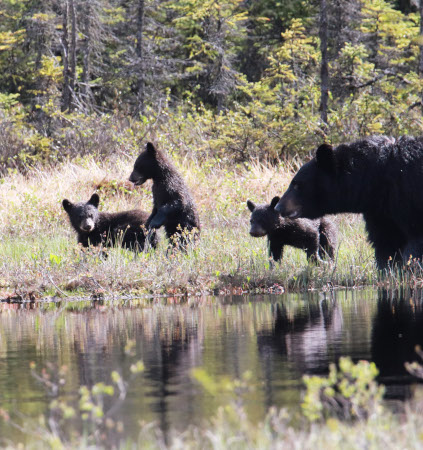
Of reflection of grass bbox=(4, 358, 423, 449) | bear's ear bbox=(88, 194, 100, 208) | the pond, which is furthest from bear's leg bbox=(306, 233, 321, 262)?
reflection of grass bbox=(4, 358, 423, 449)

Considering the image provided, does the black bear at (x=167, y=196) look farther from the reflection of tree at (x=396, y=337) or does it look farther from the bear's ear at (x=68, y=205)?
the reflection of tree at (x=396, y=337)

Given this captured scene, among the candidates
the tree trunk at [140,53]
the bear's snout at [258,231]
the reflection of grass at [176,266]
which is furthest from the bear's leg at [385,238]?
the tree trunk at [140,53]

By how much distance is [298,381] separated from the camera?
187 inches

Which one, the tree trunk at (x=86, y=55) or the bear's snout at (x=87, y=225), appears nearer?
the bear's snout at (x=87, y=225)

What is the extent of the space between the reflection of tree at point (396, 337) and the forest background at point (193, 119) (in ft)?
8.54

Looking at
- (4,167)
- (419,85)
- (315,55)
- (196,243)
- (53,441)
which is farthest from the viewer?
(315,55)

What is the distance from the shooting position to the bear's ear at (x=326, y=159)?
972 cm

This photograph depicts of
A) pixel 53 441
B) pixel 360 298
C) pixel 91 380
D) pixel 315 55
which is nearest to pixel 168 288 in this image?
pixel 360 298

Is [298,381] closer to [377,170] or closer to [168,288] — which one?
[377,170]

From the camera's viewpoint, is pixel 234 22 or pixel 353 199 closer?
pixel 353 199

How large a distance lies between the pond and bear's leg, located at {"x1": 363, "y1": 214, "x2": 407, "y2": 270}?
0.48 meters

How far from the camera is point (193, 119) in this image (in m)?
26.2

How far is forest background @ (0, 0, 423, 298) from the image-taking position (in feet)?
37.0

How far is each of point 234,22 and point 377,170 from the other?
27287 mm
